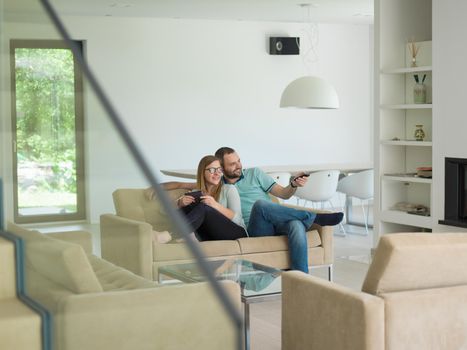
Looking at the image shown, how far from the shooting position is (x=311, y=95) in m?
8.41

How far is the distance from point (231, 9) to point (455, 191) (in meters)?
3.88

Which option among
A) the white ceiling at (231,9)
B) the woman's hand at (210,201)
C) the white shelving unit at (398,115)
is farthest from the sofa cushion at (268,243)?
the white ceiling at (231,9)

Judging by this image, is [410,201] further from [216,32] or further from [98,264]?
[98,264]

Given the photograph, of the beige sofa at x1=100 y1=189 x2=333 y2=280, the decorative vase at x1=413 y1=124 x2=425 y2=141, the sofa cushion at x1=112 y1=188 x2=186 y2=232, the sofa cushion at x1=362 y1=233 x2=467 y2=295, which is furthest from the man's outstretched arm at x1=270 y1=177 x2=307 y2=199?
the sofa cushion at x1=112 y1=188 x2=186 y2=232

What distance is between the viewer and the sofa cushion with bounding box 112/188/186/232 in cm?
147

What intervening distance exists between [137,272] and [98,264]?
0.11 m

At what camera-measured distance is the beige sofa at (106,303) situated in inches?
62.4

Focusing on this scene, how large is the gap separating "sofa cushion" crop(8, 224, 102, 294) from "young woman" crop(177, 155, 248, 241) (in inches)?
136

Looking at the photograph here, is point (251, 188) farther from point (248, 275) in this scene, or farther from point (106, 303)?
point (106, 303)

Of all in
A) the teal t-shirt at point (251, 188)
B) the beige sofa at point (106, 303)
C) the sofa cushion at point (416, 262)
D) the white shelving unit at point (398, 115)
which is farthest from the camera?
the white shelving unit at point (398, 115)

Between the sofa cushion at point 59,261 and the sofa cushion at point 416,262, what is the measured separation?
1499 millimetres

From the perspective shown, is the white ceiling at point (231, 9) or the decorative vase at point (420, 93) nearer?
the decorative vase at point (420, 93)

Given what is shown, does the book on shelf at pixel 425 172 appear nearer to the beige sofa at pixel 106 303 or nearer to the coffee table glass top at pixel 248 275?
the coffee table glass top at pixel 248 275

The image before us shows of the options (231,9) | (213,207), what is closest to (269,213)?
(213,207)
